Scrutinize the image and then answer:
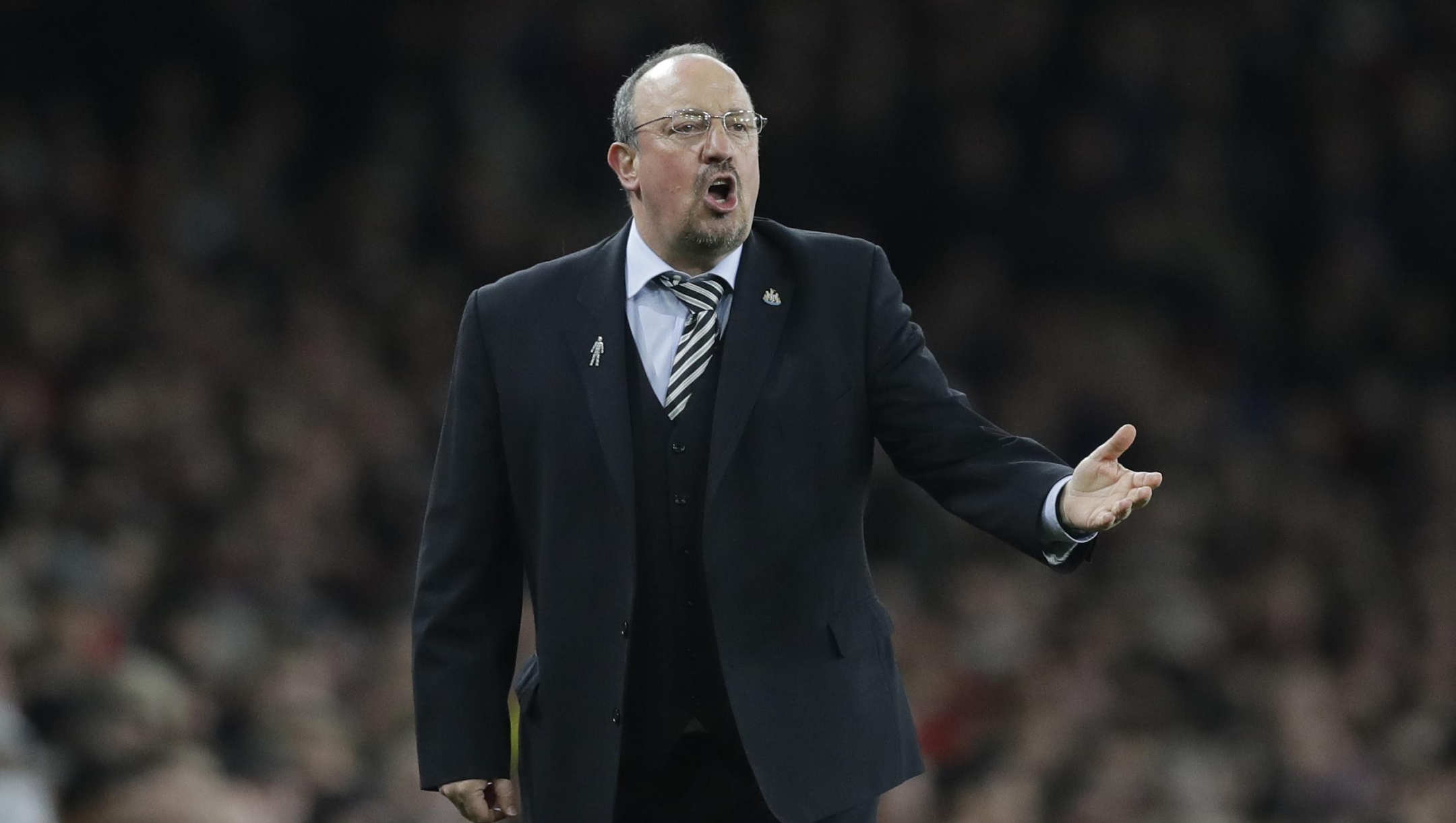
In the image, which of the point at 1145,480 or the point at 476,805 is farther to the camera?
the point at 476,805

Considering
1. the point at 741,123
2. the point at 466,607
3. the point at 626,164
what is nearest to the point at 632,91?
the point at 626,164

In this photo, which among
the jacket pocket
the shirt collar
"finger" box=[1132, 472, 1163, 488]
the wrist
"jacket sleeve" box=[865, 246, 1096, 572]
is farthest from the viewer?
the shirt collar

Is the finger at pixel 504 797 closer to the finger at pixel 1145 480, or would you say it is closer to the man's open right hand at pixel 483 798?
the man's open right hand at pixel 483 798

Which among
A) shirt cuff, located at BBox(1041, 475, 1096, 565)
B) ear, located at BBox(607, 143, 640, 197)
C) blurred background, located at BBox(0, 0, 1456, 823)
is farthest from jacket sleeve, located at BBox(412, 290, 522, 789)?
blurred background, located at BBox(0, 0, 1456, 823)

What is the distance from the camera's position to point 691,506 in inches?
142

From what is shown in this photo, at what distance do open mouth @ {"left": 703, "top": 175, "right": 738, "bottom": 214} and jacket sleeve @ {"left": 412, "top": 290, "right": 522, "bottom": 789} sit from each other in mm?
505

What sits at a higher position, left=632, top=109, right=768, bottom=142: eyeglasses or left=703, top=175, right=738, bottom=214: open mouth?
left=632, top=109, right=768, bottom=142: eyeglasses

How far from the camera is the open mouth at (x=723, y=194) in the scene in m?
3.63

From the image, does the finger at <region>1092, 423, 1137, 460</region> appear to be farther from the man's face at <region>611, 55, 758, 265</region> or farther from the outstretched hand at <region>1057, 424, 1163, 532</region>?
the man's face at <region>611, 55, 758, 265</region>

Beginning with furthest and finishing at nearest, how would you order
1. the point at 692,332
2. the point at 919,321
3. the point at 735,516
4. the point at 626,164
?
1. the point at 919,321
2. the point at 626,164
3. the point at 692,332
4. the point at 735,516

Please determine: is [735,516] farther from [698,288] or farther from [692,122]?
[692,122]

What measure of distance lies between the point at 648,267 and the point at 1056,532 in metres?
0.87

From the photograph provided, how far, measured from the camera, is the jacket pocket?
362 cm

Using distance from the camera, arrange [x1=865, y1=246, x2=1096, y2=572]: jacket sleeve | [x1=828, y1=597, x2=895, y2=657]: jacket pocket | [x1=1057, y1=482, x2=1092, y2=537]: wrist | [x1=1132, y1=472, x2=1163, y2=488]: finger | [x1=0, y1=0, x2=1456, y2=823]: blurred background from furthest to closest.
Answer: [x1=0, y1=0, x2=1456, y2=823]: blurred background, [x1=828, y1=597, x2=895, y2=657]: jacket pocket, [x1=865, y1=246, x2=1096, y2=572]: jacket sleeve, [x1=1057, y1=482, x2=1092, y2=537]: wrist, [x1=1132, y1=472, x2=1163, y2=488]: finger
